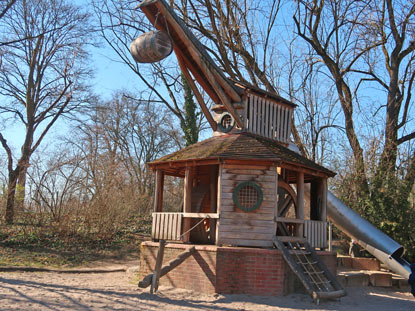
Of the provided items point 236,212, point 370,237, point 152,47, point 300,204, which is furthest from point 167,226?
point 370,237

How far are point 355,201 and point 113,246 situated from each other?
10.7m

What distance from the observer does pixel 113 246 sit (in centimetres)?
1794

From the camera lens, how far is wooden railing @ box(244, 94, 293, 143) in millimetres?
12961

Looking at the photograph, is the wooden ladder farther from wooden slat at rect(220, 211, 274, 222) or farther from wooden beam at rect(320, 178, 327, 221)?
wooden beam at rect(320, 178, 327, 221)

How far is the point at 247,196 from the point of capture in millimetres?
10617

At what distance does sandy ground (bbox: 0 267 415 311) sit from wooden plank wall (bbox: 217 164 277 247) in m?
1.46

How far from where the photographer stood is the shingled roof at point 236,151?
10.6 meters

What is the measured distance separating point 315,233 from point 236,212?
2.83 meters

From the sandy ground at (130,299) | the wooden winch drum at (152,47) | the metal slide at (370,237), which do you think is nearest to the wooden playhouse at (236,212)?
the sandy ground at (130,299)

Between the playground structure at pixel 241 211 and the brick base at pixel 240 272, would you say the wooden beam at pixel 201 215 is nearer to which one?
the playground structure at pixel 241 211

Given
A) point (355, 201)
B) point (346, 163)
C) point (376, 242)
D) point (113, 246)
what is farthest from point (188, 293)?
point (346, 163)

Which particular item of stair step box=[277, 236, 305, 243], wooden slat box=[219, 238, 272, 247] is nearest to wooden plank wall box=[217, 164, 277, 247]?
wooden slat box=[219, 238, 272, 247]

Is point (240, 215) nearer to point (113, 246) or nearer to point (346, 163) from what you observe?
point (113, 246)

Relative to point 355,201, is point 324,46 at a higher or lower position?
higher
